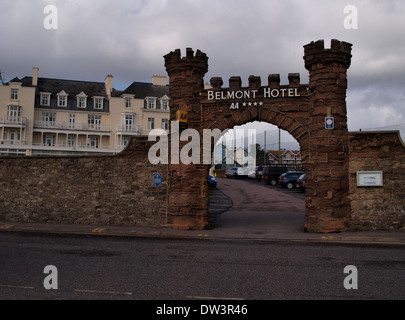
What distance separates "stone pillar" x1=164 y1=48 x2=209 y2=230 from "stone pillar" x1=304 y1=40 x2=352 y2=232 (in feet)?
14.2

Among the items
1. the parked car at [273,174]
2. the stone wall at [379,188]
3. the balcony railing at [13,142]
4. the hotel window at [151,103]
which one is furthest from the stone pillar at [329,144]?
the balcony railing at [13,142]

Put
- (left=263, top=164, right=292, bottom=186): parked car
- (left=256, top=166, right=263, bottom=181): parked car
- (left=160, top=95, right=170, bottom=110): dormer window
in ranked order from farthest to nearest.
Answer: (left=160, top=95, right=170, bottom=110): dormer window, (left=256, top=166, right=263, bottom=181): parked car, (left=263, top=164, right=292, bottom=186): parked car

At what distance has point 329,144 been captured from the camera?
1416 centimetres

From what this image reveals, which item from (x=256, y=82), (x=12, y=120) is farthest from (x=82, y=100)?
(x=256, y=82)

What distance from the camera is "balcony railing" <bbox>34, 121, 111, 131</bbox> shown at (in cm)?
6200

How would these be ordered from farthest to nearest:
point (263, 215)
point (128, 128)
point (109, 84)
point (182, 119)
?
point (109, 84) < point (128, 128) < point (263, 215) < point (182, 119)

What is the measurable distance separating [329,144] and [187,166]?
18.6 feet

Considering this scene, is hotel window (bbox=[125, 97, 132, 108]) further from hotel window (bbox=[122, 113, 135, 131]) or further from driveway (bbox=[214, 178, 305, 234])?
driveway (bbox=[214, 178, 305, 234])

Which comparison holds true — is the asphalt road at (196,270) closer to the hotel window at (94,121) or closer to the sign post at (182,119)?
the sign post at (182,119)

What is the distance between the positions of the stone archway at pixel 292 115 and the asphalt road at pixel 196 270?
279 centimetres

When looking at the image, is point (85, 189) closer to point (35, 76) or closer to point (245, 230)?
point (245, 230)

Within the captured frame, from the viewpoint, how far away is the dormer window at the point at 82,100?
63.8 m

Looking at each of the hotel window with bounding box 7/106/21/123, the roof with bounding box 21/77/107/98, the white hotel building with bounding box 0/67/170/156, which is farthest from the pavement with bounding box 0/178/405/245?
the roof with bounding box 21/77/107/98
